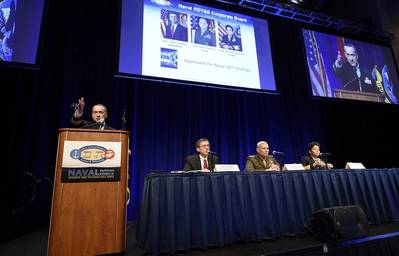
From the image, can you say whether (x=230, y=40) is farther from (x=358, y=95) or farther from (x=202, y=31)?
(x=358, y=95)

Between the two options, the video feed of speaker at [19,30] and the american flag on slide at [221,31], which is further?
the american flag on slide at [221,31]

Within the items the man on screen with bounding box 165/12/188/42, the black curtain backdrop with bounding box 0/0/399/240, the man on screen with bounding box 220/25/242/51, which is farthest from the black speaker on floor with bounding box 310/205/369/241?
the man on screen with bounding box 165/12/188/42

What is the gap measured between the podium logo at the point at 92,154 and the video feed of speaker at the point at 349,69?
14.2 ft

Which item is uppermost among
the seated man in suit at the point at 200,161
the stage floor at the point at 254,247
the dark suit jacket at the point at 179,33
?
the dark suit jacket at the point at 179,33

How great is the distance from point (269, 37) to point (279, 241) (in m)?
3.95

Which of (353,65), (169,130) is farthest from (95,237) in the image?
(353,65)

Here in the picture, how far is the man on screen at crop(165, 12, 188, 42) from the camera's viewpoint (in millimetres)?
3880

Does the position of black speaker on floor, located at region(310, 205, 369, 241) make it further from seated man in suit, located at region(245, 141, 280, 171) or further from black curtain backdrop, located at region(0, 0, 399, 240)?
black curtain backdrop, located at region(0, 0, 399, 240)

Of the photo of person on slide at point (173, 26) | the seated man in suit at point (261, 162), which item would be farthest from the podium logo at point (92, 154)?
the photo of person on slide at point (173, 26)

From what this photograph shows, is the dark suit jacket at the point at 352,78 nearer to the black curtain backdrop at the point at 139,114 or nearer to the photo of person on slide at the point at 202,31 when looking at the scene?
the black curtain backdrop at the point at 139,114

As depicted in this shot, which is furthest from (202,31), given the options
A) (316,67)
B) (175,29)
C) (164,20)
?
(316,67)

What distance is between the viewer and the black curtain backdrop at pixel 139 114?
3277mm

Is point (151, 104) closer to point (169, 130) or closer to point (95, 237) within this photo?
point (169, 130)

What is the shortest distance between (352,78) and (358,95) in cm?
40
